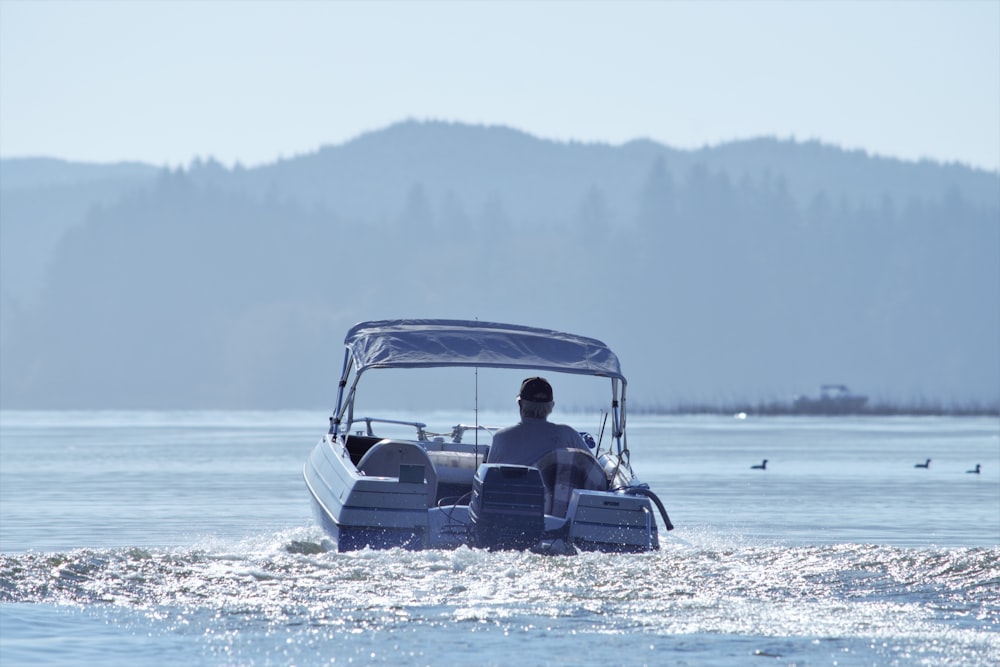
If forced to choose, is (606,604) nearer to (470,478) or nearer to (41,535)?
(470,478)

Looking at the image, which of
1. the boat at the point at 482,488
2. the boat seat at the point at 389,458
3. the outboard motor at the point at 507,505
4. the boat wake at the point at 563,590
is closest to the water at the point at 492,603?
the boat wake at the point at 563,590

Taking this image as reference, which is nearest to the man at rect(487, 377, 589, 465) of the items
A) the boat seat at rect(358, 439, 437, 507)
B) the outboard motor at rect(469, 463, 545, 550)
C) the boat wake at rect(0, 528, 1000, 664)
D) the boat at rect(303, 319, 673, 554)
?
the boat at rect(303, 319, 673, 554)

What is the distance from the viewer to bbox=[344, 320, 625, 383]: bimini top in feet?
50.3

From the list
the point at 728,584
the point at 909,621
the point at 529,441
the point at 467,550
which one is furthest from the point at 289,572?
the point at 909,621

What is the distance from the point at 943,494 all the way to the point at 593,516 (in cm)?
1654

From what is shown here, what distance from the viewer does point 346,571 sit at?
12.3 meters

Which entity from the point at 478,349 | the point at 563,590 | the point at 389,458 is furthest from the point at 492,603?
the point at 478,349

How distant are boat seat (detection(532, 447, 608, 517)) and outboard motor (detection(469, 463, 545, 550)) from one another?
74 centimetres

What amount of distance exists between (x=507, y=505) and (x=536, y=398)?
109 cm

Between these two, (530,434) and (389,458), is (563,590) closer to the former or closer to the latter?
(530,434)

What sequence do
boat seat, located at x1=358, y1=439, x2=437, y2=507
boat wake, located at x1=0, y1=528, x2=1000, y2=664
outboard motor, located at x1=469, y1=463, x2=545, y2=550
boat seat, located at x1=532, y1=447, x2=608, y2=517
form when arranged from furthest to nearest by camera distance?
1. boat seat, located at x1=358, y1=439, x2=437, y2=507
2. boat seat, located at x1=532, y1=447, x2=608, y2=517
3. outboard motor, located at x1=469, y1=463, x2=545, y2=550
4. boat wake, located at x1=0, y1=528, x2=1000, y2=664

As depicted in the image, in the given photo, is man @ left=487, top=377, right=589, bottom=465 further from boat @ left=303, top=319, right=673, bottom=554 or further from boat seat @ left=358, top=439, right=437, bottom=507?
boat seat @ left=358, top=439, right=437, bottom=507

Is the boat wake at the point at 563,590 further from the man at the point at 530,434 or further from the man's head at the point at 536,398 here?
the man's head at the point at 536,398

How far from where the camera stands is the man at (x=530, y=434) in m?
13.6
